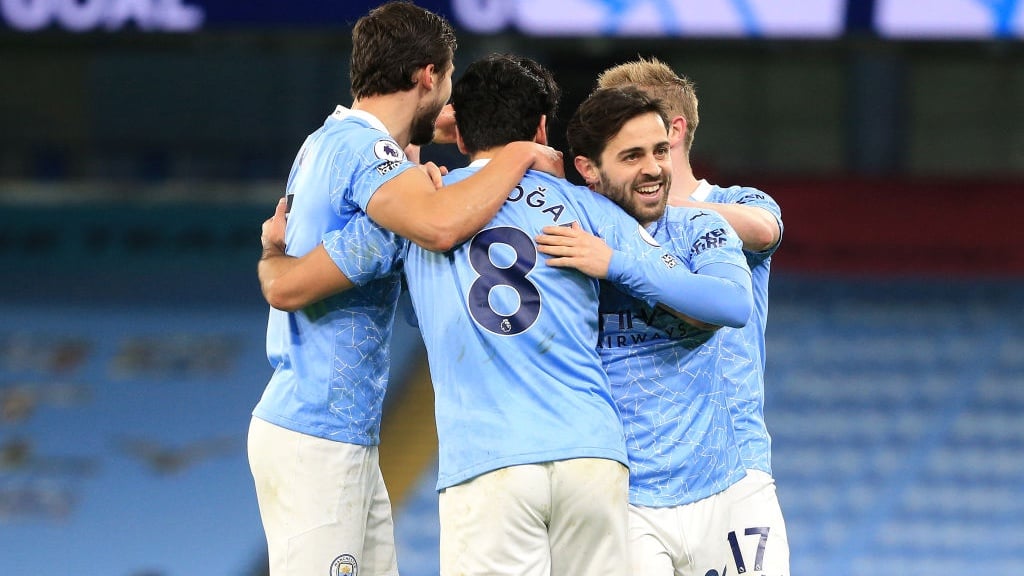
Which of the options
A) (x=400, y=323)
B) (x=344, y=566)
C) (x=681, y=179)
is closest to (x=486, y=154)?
(x=681, y=179)

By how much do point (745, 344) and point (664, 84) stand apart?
33.6 inches

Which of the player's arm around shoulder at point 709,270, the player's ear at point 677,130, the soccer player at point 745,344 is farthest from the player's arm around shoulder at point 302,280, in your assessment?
the player's ear at point 677,130

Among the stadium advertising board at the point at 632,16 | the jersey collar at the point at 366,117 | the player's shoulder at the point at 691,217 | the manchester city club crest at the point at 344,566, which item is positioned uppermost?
the stadium advertising board at the point at 632,16

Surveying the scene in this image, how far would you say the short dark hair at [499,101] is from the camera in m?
3.29

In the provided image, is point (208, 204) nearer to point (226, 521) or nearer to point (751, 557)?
point (226, 521)

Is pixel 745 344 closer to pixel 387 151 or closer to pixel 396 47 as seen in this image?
pixel 387 151

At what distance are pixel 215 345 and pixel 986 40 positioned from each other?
864 centimetres

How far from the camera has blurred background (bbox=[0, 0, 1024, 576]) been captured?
38.5ft

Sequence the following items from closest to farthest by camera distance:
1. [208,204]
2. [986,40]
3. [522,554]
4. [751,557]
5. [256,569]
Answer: [522,554], [751,557], [986,40], [256,569], [208,204]

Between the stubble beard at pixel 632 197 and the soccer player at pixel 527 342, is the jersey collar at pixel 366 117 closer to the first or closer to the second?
the soccer player at pixel 527 342

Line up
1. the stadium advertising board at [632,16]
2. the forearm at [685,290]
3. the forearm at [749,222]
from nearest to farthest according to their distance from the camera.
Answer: the forearm at [685,290] < the forearm at [749,222] < the stadium advertising board at [632,16]

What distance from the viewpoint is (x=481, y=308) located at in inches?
124

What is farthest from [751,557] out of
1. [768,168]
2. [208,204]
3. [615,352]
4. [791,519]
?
[768,168]

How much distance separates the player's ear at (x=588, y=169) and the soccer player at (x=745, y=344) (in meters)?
0.30
